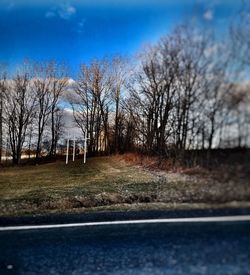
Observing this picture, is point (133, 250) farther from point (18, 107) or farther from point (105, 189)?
point (105, 189)

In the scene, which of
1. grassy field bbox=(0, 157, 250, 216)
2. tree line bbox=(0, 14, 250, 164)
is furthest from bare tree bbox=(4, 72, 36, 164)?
grassy field bbox=(0, 157, 250, 216)

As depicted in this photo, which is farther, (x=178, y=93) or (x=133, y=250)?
(x=133, y=250)

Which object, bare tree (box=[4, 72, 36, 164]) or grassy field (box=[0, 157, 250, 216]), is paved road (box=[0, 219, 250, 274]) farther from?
bare tree (box=[4, 72, 36, 164])

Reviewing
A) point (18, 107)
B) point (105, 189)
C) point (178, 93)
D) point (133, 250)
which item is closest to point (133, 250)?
point (133, 250)

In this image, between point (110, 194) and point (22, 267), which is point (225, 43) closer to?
point (22, 267)

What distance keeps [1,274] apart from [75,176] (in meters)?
3.60

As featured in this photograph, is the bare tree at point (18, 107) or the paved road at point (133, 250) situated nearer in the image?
the paved road at point (133, 250)

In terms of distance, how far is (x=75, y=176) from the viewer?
5086 millimetres

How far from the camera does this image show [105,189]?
498 cm

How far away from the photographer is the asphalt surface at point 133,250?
3.43 ft

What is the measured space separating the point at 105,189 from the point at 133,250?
12.1 ft

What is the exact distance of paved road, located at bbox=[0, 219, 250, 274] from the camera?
105 centimetres

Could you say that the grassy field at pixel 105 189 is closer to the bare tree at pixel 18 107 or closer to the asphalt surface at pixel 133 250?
the asphalt surface at pixel 133 250

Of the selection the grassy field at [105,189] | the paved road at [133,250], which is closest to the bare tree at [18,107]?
the grassy field at [105,189]
